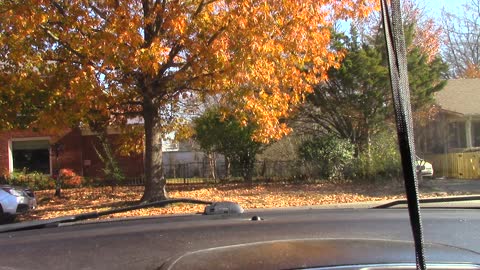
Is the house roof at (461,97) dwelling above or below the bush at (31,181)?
above

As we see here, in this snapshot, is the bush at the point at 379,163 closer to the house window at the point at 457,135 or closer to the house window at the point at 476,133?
the house window at the point at 457,135

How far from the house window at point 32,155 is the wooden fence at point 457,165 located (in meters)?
18.8

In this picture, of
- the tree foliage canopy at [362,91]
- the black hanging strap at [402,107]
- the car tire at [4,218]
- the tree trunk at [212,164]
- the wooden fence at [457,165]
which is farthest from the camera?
the tree trunk at [212,164]

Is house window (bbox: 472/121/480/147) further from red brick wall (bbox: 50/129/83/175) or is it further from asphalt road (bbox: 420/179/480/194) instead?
red brick wall (bbox: 50/129/83/175)

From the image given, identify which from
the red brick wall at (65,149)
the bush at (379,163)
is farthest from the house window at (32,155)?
the bush at (379,163)

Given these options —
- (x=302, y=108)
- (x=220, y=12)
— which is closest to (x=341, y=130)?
(x=302, y=108)

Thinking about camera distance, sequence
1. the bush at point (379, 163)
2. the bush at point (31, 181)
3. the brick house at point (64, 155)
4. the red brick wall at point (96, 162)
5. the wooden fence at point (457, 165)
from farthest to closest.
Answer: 1. the red brick wall at point (96, 162)
2. the brick house at point (64, 155)
3. the bush at point (31, 181)
4. the wooden fence at point (457, 165)
5. the bush at point (379, 163)

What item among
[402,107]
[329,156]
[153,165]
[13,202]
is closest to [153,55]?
[153,165]

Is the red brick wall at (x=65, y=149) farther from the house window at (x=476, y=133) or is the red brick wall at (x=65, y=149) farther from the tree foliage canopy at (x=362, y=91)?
the house window at (x=476, y=133)

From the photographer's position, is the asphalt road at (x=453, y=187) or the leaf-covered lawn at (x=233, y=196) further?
the asphalt road at (x=453, y=187)

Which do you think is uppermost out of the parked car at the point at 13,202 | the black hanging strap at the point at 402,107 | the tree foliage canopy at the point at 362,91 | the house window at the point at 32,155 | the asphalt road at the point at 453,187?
the tree foliage canopy at the point at 362,91

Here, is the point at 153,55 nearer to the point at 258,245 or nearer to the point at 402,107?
the point at 258,245

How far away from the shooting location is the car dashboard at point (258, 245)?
1866 millimetres

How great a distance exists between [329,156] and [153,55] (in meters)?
11.0
